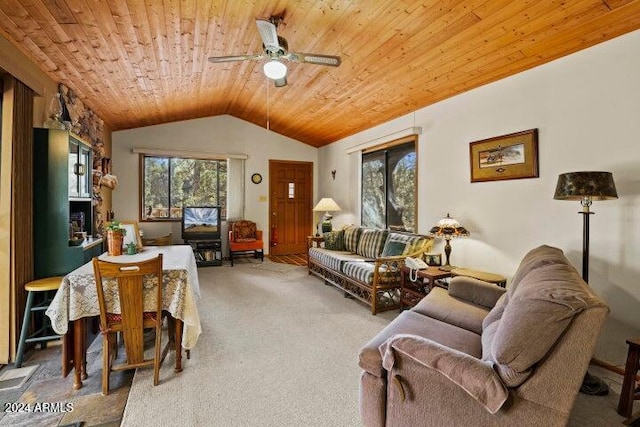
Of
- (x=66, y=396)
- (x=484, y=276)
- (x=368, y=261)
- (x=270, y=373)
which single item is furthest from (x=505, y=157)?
(x=66, y=396)

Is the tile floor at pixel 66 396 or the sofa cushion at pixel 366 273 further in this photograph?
the sofa cushion at pixel 366 273

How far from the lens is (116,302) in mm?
2107

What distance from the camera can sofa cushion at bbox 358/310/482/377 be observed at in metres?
1.62

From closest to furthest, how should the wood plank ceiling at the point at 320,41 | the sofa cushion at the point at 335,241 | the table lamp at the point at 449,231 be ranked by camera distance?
the wood plank ceiling at the point at 320,41 < the table lamp at the point at 449,231 < the sofa cushion at the point at 335,241

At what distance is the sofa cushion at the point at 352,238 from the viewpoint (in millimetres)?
5090

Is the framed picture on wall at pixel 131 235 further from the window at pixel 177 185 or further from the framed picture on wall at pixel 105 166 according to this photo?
the window at pixel 177 185

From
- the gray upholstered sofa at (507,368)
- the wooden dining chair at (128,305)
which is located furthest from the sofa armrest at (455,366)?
the wooden dining chair at (128,305)

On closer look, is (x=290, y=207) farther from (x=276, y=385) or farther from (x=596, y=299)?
(x=596, y=299)

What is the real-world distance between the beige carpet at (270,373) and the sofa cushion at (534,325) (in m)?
0.99

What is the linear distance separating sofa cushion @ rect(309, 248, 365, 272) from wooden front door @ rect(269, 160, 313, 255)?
2048 millimetres

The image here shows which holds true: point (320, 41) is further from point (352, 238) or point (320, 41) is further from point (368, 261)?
point (352, 238)

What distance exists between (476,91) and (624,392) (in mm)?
3006

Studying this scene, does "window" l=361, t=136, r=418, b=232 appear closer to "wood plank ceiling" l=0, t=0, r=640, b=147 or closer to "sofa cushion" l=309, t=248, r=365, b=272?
"wood plank ceiling" l=0, t=0, r=640, b=147

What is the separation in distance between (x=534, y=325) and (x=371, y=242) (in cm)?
354
